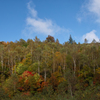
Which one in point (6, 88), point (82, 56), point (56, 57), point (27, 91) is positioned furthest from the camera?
point (56, 57)

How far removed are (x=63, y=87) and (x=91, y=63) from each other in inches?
514

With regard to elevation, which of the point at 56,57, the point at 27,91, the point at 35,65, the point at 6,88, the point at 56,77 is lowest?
the point at 27,91

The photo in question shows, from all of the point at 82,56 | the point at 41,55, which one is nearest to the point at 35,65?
the point at 41,55

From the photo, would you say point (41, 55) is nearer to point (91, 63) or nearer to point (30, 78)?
point (30, 78)

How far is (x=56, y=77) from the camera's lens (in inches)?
1200

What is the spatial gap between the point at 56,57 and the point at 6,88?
19.8 m

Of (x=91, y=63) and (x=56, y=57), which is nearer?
(x=91, y=63)

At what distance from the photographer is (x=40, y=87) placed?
29.0m

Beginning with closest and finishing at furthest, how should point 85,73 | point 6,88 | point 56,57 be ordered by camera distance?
point 6,88, point 85,73, point 56,57

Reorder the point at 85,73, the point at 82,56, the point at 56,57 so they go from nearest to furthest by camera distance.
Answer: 1. the point at 85,73
2. the point at 82,56
3. the point at 56,57

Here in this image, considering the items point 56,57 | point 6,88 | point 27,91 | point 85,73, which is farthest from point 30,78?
point 85,73

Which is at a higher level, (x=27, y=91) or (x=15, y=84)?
(x=15, y=84)

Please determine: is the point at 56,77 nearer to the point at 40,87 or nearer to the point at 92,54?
the point at 40,87

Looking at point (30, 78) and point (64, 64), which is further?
point (64, 64)
